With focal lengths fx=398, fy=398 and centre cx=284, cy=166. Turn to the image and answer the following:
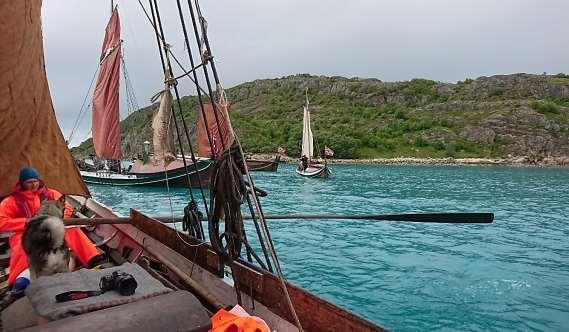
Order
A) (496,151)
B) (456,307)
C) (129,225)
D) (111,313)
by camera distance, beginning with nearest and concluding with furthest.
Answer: (111,313) → (129,225) → (456,307) → (496,151)

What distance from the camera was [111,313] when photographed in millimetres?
2557

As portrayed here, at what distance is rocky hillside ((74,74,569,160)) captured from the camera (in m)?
74.8

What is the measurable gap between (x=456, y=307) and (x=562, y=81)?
115 m

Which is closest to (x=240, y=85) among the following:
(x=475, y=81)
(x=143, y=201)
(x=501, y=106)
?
(x=475, y=81)

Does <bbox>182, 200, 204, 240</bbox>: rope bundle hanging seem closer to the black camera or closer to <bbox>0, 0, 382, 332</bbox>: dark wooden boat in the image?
<bbox>0, 0, 382, 332</bbox>: dark wooden boat

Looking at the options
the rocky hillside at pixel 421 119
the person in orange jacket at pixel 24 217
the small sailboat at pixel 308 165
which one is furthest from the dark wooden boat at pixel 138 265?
the rocky hillside at pixel 421 119

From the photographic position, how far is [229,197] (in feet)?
12.9

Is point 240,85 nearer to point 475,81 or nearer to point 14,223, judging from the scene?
point 475,81

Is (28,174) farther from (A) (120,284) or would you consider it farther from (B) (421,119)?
(B) (421,119)

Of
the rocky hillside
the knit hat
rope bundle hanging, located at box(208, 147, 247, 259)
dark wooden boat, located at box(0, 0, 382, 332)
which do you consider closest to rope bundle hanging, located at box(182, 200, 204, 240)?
dark wooden boat, located at box(0, 0, 382, 332)

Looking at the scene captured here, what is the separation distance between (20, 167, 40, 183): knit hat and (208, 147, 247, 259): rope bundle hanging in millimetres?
1663

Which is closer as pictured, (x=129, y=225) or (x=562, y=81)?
(x=129, y=225)

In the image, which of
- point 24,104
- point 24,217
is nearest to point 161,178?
point 24,217

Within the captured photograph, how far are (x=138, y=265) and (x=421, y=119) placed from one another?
9521 centimetres
